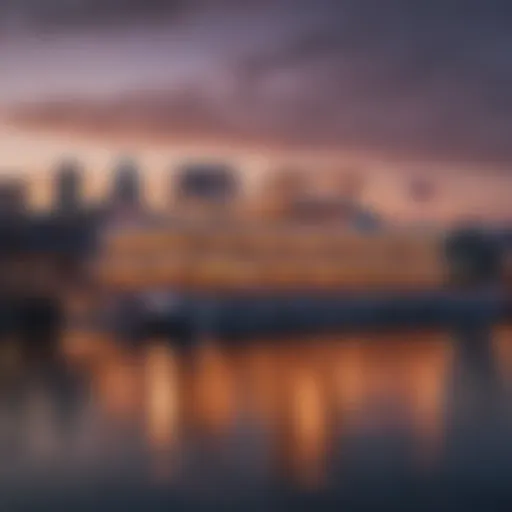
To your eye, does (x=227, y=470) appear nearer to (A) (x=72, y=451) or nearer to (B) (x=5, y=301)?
(A) (x=72, y=451)

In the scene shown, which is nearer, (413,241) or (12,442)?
(12,442)

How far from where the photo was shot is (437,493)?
236 inches

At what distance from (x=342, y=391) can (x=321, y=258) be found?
15516 mm

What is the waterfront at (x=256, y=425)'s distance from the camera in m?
6.38

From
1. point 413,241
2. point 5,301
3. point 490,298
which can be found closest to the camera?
point 5,301

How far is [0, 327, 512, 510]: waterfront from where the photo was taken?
638 cm

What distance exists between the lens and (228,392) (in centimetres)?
1022

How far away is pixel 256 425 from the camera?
8328 mm

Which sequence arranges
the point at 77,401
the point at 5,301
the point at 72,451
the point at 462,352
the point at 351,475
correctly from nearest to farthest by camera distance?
the point at 351,475
the point at 72,451
the point at 77,401
the point at 462,352
the point at 5,301

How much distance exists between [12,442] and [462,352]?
888 centimetres

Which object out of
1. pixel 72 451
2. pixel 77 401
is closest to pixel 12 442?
pixel 72 451

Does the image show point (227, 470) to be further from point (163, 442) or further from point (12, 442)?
point (12, 442)

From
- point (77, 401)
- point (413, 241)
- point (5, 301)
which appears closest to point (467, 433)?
point (77, 401)

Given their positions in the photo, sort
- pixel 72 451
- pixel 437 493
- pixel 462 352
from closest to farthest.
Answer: pixel 437 493 < pixel 72 451 < pixel 462 352
